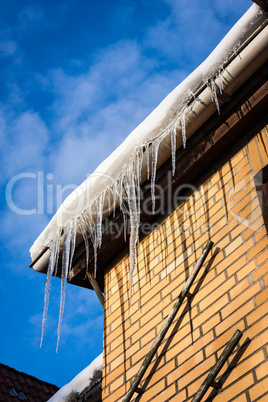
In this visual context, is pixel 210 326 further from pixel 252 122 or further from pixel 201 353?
pixel 252 122

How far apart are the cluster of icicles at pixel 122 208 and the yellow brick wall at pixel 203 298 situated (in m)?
0.25

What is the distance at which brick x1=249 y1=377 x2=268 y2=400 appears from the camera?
2824 mm

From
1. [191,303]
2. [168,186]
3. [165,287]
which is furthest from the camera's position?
[168,186]

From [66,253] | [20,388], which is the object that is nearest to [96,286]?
[66,253]

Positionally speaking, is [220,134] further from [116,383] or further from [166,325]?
[116,383]

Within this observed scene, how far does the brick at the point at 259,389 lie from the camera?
111 inches

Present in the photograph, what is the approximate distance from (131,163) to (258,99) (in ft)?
3.46

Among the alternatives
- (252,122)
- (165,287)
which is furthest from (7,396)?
(252,122)

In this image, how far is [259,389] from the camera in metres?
2.85

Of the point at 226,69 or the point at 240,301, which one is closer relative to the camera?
the point at 240,301

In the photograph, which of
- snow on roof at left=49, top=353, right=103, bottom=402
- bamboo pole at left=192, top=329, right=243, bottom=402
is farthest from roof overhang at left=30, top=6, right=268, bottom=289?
snow on roof at left=49, top=353, right=103, bottom=402

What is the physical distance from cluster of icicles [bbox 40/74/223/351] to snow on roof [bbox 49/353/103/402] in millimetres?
1087

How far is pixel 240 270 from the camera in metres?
3.35

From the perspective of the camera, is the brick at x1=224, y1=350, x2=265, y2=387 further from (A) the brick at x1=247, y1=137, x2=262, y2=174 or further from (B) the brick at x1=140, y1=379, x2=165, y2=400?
(A) the brick at x1=247, y1=137, x2=262, y2=174
